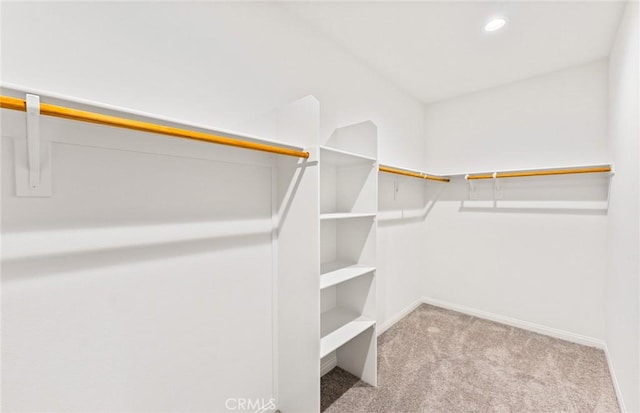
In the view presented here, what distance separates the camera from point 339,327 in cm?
176

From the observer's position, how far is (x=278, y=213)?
1.63 m

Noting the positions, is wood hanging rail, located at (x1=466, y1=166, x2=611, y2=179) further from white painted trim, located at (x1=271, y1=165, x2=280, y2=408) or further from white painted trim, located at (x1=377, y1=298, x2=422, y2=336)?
white painted trim, located at (x1=271, y1=165, x2=280, y2=408)

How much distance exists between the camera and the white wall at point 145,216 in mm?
919

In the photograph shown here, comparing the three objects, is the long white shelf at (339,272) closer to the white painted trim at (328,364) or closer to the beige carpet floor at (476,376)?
the white painted trim at (328,364)

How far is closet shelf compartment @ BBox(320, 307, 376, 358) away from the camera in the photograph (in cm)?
160

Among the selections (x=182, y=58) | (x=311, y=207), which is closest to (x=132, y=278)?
(x=311, y=207)

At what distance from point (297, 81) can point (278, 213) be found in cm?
88

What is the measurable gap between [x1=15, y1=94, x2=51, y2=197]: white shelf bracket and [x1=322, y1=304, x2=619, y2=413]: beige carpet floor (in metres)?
1.79

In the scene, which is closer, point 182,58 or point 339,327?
point 182,58

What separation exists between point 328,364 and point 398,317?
1.12 m

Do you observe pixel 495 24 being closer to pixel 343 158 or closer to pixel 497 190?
pixel 343 158

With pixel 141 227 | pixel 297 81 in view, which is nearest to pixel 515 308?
pixel 297 81

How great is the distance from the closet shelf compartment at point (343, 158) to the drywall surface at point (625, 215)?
1365 millimetres

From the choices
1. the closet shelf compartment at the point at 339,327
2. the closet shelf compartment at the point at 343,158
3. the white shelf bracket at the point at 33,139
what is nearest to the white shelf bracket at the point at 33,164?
the white shelf bracket at the point at 33,139
